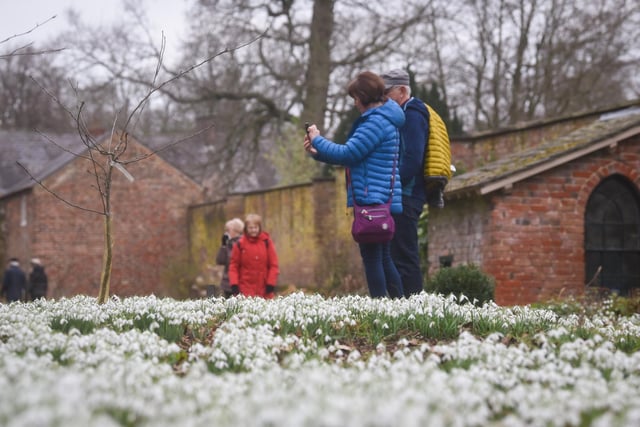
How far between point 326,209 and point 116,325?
1703 centimetres

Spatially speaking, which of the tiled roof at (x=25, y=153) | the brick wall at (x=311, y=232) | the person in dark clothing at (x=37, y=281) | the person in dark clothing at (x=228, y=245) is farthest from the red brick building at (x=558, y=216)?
the tiled roof at (x=25, y=153)

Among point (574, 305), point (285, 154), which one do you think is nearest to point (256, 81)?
point (285, 154)

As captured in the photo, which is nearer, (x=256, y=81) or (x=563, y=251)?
(x=563, y=251)

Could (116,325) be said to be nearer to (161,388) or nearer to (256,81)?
(161,388)

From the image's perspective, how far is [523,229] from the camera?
15.1 m

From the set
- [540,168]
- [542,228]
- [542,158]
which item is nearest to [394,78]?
[540,168]

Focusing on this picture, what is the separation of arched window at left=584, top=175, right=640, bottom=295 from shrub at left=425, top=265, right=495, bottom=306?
12.1ft

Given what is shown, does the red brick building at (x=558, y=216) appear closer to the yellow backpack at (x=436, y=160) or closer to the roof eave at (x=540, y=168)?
the roof eave at (x=540, y=168)

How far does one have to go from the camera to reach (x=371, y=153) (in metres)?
7.70

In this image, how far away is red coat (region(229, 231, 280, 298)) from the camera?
11172 millimetres

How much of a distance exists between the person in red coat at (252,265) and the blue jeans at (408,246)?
9.45 ft

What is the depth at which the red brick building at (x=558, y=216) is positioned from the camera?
14984 mm

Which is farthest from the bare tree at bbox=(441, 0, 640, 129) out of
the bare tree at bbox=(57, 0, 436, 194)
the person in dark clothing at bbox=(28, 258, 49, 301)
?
the person in dark clothing at bbox=(28, 258, 49, 301)

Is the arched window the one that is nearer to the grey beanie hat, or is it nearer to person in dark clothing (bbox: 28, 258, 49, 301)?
the grey beanie hat
